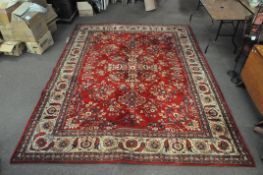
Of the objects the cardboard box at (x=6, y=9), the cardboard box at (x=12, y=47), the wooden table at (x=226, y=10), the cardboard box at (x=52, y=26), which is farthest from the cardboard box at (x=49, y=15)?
the wooden table at (x=226, y=10)

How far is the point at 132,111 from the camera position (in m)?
2.14

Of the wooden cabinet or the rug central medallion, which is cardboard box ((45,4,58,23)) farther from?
the wooden cabinet

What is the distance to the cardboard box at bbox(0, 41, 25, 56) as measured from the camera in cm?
271

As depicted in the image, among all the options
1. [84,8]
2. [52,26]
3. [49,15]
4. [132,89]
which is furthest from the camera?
[84,8]

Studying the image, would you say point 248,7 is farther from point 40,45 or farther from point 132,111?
point 40,45

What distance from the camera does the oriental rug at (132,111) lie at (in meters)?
1.80

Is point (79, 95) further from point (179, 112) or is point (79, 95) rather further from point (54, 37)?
point (54, 37)

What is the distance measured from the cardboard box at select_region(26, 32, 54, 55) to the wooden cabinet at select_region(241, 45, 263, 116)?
247 centimetres

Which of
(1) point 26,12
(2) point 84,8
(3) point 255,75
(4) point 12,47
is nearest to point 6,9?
(1) point 26,12

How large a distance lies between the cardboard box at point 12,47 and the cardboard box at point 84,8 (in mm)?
1260

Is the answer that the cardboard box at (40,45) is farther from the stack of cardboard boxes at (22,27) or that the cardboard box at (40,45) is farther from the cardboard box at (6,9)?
the cardboard box at (6,9)

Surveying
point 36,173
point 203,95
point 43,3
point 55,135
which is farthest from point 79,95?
point 43,3

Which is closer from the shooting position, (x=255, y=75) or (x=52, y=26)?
(x=255, y=75)

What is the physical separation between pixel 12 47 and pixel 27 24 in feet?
1.25
